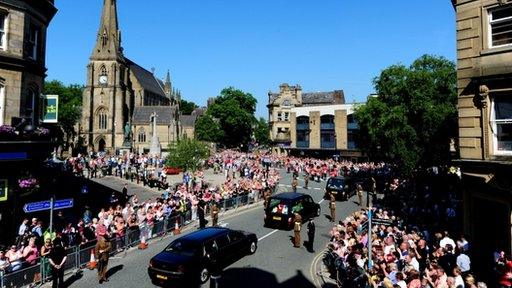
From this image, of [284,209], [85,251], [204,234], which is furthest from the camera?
[284,209]

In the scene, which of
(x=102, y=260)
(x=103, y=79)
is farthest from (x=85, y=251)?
(x=103, y=79)

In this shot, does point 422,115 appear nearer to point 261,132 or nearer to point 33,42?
point 33,42

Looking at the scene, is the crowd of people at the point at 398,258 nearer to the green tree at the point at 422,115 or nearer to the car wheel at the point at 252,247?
the car wheel at the point at 252,247

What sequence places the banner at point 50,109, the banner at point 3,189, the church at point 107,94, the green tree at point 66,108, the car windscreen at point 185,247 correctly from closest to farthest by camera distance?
the car windscreen at point 185,247 < the banner at point 3,189 < the banner at point 50,109 < the church at point 107,94 < the green tree at point 66,108

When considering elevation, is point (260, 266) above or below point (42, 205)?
below

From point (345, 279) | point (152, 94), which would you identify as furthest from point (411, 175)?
point (152, 94)

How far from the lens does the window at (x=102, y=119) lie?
8312cm

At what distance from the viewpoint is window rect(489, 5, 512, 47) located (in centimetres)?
1309

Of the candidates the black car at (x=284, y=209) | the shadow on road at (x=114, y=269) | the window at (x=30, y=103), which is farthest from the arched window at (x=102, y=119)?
the shadow on road at (x=114, y=269)

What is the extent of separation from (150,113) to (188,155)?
5998 centimetres

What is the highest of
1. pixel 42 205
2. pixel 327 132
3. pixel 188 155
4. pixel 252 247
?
pixel 327 132

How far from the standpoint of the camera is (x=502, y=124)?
1322 cm

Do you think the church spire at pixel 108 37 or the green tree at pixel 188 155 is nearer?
the green tree at pixel 188 155

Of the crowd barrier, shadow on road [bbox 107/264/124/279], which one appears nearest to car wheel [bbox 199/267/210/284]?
shadow on road [bbox 107/264/124/279]
